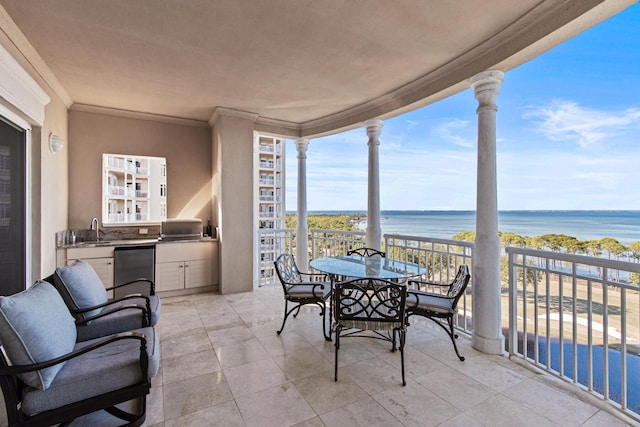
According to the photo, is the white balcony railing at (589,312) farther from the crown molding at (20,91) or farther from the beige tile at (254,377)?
the crown molding at (20,91)

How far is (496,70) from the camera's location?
8.37 feet

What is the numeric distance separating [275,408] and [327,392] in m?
0.39

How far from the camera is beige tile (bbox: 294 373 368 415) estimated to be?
188 centimetres

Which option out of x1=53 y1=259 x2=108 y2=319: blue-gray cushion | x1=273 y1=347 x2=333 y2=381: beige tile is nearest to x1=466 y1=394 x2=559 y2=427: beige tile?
x1=273 y1=347 x2=333 y2=381: beige tile

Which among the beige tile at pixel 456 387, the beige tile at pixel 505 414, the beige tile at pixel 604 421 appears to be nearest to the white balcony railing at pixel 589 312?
the beige tile at pixel 604 421

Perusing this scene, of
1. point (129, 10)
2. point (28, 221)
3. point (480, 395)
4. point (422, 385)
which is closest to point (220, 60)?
point (129, 10)

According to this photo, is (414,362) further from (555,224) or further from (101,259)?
(555,224)

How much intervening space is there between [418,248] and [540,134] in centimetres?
1746

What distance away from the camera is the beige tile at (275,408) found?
1.73 meters

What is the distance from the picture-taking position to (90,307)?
2.17 metres

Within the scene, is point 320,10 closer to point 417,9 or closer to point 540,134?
point 417,9

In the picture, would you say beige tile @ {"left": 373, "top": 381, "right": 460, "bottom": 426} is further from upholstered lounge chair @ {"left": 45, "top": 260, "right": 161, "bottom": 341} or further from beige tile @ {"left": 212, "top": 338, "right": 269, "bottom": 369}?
upholstered lounge chair @ {"left": 45, "top": 260, "right": 161, "bottom": 341}

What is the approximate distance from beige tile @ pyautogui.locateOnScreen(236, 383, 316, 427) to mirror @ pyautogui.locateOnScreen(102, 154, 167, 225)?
3.76 meters

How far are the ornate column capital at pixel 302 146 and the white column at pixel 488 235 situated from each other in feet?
10.0
